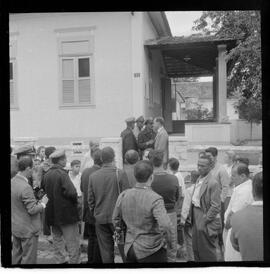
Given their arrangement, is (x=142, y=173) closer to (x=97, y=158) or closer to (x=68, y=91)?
(x=97, y=158)

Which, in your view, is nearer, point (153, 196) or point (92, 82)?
point (153, 196)

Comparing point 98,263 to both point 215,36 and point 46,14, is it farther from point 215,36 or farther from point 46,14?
point 215,36

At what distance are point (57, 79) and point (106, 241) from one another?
2.11 metres

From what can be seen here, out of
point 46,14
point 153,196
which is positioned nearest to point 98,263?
point 153,196

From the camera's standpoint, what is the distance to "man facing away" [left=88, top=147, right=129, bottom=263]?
4.47 m

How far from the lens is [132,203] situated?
156 inches

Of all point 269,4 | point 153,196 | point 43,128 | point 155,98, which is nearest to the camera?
point 153,196

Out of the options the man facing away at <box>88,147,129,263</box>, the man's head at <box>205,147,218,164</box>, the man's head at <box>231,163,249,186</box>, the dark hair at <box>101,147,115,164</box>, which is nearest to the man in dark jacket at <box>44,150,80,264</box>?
the man facing away at <box>88,147,129,263</box>

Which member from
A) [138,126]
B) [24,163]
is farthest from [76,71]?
[24,163]

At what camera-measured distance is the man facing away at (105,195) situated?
447cm

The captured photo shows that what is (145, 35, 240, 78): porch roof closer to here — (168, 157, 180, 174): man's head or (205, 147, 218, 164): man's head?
(205, 147, 218, 164): man's head

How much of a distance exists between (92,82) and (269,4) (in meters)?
2.27

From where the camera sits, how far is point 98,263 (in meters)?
4.62

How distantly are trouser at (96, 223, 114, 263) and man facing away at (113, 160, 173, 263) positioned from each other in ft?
1.61
